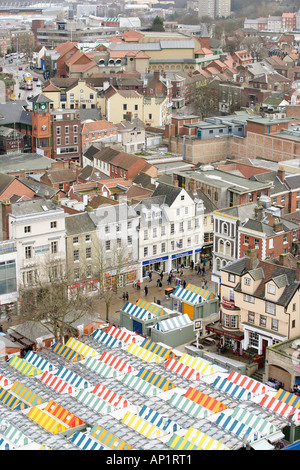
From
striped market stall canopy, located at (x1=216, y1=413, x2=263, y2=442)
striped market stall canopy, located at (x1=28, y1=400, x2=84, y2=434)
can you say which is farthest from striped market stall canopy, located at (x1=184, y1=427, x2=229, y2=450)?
striped market stall canopy, located at (x1=28, y1=400, x2=84, y2=434)

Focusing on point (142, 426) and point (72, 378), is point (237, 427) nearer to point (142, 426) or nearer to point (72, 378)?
point (142, 426)

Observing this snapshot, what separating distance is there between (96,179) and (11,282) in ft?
79.9

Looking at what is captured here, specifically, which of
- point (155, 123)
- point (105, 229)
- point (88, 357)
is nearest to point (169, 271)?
point (105, 229)

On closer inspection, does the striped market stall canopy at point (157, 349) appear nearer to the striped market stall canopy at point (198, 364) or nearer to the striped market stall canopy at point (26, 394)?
the striped market stall canopy at point (198, 364)

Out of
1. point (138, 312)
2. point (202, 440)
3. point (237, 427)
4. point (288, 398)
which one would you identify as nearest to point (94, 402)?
point (202, 440)

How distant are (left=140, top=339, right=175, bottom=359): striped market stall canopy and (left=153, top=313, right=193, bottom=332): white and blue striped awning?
1912mm

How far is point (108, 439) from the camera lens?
3922 cm

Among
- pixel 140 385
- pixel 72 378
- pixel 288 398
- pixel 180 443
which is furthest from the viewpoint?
pixel 72 378

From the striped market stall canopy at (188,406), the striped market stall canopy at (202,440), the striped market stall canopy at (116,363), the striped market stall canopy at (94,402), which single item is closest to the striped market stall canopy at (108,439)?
the striped market stall canopy at (94,402)

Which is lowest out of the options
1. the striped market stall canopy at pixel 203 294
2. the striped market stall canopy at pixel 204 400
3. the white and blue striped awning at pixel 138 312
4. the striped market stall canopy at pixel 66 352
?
the striped market stall canopy at pixel 66 352

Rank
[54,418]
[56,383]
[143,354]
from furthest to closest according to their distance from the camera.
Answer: [143,354]
[56,383]
[54,418]

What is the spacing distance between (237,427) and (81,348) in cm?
1454

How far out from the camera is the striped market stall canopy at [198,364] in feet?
158

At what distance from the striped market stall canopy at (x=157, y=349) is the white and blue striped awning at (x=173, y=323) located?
6.27 feet
